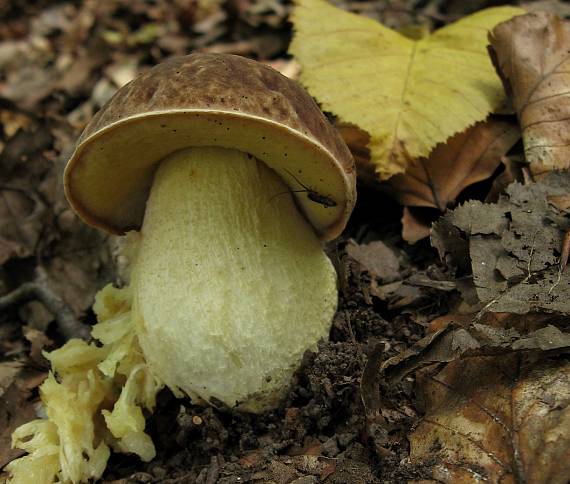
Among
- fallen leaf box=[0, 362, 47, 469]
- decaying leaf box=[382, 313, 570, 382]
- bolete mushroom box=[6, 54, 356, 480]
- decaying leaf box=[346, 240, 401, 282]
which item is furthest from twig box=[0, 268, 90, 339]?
decaying leaf box=[382, 313, 570, 382]

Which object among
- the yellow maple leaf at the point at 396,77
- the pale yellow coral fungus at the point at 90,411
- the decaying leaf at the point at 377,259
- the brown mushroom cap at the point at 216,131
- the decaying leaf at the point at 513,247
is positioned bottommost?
the pale yellow coral fungus at the point at 90,411

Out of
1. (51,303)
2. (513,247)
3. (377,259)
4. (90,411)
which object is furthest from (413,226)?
(51,303)

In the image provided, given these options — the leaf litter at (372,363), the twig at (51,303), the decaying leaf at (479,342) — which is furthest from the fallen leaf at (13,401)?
the decaying leaf at (479,342)

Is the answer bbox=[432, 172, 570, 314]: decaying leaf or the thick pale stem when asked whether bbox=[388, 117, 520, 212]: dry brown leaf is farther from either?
the thick pale stem

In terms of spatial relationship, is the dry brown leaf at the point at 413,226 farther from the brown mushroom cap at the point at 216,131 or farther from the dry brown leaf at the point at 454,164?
the brown mushroom cap at the point at 216,131

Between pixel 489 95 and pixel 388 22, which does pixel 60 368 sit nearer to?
pixel 489 95

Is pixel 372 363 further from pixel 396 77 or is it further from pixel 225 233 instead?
pixel 396 77
